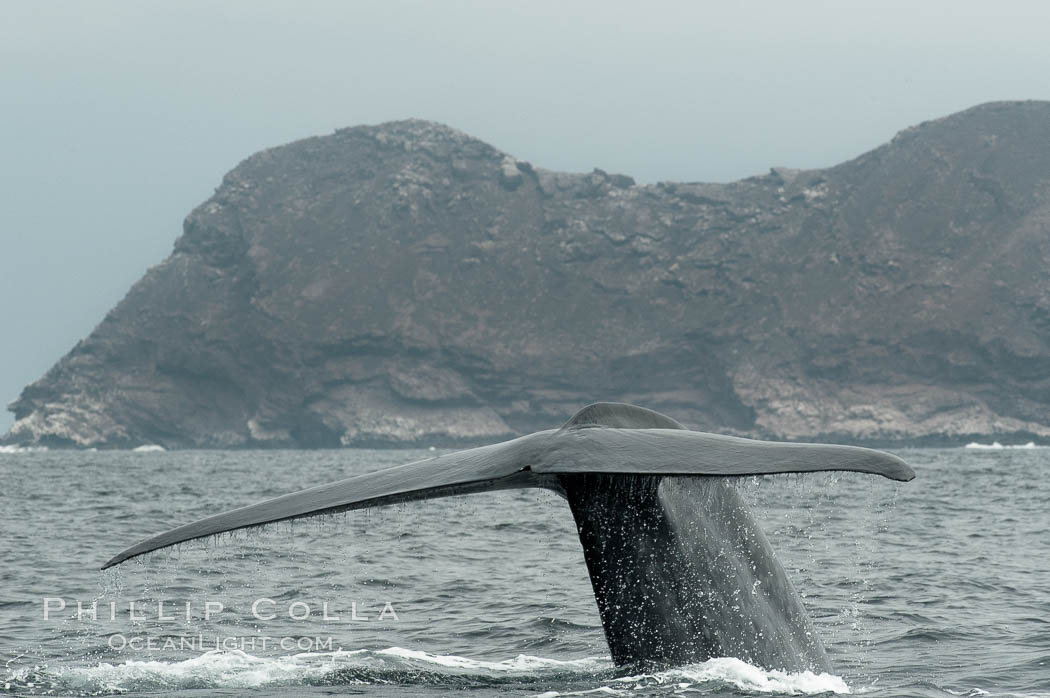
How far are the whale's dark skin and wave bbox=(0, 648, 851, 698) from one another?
0.13m

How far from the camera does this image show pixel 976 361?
144375 mm

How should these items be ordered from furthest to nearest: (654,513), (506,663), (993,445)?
1. (993,445)
2. (506,663)
3. (654,513)

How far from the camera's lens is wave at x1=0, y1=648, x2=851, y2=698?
6531mm

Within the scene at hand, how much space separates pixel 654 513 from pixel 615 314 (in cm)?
16017

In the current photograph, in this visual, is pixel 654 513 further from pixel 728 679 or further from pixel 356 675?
pixel 356 675

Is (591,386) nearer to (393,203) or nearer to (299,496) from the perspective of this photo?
(393,203)

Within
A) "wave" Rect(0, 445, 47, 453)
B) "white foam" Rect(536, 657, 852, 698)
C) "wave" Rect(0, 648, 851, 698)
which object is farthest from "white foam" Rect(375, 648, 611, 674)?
"wave" Rect(0, 445, 47, 453)

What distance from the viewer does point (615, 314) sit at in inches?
6511

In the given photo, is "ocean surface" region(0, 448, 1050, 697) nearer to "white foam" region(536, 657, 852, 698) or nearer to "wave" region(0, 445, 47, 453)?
"white foam" region(536, 657, 852, 698)

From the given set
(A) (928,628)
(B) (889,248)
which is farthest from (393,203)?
(A) (928,628)

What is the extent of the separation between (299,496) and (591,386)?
155 m

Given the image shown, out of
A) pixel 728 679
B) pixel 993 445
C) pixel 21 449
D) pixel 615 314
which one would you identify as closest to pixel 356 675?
pixel 728 679

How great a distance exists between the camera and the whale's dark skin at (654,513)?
15.9 feet

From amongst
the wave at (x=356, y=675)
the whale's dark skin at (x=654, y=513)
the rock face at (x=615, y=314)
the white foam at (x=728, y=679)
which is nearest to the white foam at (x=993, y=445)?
the rock face at (x=615, y=314)
